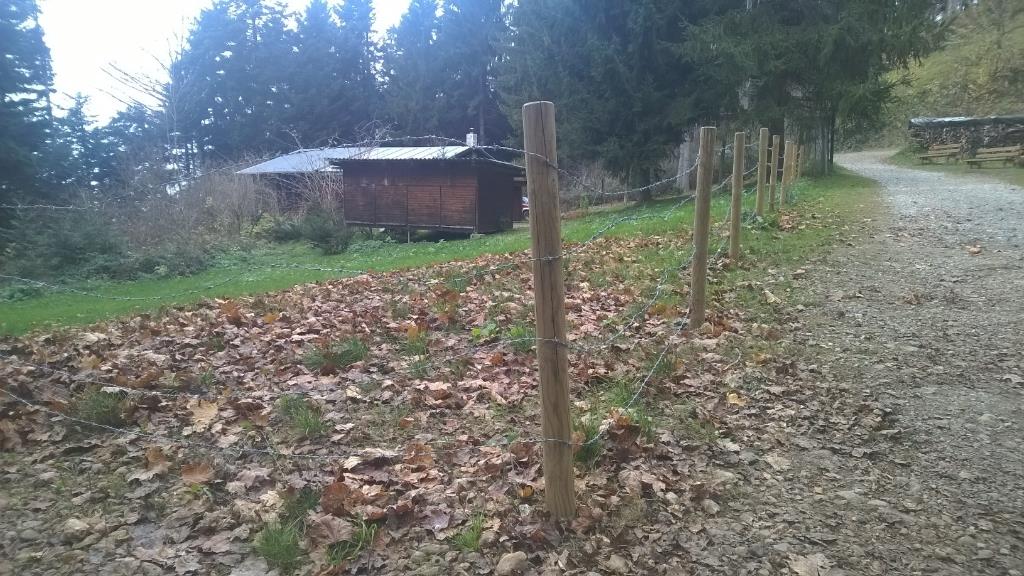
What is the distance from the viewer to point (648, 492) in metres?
3.18

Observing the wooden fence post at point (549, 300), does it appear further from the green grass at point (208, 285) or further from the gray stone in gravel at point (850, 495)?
the green grass at point (208, 285)

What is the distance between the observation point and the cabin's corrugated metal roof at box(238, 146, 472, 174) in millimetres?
23594

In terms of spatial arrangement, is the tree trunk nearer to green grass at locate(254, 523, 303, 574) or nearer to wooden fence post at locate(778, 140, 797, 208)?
wooden fence post at locate(778, 140, 797, 208)

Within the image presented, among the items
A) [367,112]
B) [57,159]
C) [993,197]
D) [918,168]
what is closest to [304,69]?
[367,112]

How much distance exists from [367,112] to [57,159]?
2524 cm

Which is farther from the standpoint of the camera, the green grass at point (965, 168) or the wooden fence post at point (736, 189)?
the green grass at point (965, 168)

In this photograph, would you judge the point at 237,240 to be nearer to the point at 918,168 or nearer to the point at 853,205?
the point at 853,205

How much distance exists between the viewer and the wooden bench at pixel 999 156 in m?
23.0

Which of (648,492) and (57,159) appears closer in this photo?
(648,492)

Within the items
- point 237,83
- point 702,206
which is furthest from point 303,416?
point 237,83

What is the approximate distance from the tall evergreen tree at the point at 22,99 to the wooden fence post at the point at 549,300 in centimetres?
2298

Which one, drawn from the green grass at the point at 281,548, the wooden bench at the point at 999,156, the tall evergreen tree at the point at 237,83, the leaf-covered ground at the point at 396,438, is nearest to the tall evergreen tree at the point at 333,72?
the tall evergreen tree at the point at 237,83

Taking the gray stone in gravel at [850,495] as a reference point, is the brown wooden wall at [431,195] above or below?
above

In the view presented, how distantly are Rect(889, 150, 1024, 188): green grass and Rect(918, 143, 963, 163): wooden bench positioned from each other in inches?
11.8
